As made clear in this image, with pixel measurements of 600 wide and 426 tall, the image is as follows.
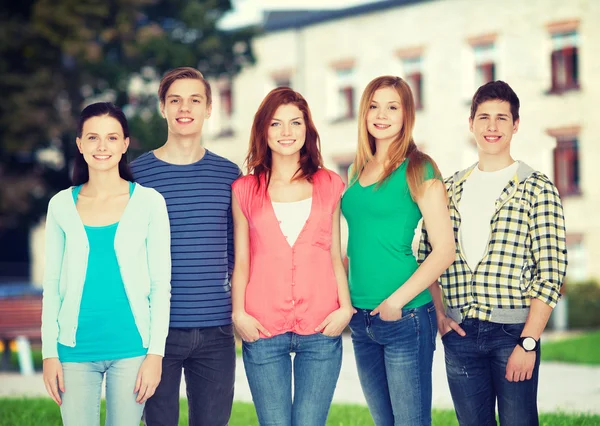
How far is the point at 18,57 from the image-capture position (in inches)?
773

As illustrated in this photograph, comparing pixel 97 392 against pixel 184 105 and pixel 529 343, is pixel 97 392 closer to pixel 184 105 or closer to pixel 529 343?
pixel 184 105

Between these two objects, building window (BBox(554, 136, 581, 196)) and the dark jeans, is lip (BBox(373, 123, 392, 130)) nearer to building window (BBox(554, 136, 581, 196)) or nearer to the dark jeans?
the dark jeans

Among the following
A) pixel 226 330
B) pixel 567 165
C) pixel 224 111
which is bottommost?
pixel 226 330

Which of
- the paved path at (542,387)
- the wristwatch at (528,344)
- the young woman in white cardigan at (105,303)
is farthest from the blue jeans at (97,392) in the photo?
the paved path at (542,387)

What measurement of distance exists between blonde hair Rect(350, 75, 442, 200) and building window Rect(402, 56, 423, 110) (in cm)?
2263

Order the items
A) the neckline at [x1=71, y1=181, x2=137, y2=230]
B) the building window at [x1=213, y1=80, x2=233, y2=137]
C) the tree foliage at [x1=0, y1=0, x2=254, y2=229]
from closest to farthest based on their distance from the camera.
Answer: the neckline at [x1=71, y1=181, x2=137, y2=230] < the tree foliage at [x1=0, y1=0, x2=254, y2=229] < the building window at [x1=213, y1=80, x2=233, y2=137]

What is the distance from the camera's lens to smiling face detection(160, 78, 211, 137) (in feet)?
15.0

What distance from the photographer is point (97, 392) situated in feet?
13.3

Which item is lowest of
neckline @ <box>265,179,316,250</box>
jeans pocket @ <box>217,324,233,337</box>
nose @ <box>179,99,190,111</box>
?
jeans pocket @ <box>217,324,233,337</box>

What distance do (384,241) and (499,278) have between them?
22.4 inches

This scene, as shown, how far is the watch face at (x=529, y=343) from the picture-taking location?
4168 mm

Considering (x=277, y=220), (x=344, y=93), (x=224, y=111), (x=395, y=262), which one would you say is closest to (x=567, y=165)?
(x=344, y=93)

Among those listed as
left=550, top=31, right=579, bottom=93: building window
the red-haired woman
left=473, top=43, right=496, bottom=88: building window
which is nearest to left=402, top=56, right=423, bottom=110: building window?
left=473, top=43, right=496, bottom=88: building window

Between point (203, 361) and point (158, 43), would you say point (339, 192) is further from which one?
point (158, 43)
